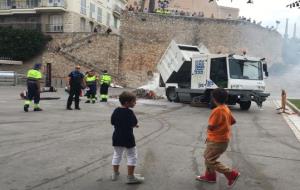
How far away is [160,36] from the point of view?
47500mm

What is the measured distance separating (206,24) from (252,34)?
6.03 metres

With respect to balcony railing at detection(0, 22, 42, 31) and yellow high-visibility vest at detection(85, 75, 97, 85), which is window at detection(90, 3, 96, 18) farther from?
yellow high-visibility vest at detection(85, 75, 97, 85)

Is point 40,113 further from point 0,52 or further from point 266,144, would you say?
point 0,52

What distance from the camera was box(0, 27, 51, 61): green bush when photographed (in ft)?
162

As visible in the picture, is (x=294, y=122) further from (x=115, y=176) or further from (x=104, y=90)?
(x=115, y=176)

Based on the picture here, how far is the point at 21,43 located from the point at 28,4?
23.5 ft

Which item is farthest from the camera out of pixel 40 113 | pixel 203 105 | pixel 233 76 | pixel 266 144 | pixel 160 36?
pixel 160 36

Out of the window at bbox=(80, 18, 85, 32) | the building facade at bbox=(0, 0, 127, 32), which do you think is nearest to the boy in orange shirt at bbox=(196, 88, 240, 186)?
the building facade at bbox=(0, 0, 127, 32)

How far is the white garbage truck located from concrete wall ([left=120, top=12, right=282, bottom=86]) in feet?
69.7

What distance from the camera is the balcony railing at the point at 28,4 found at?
52875 millimetres

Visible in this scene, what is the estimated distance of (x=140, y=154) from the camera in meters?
9.23

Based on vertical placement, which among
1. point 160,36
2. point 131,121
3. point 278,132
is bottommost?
point 278,132

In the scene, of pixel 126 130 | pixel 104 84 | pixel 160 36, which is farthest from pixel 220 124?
pixel 160 36

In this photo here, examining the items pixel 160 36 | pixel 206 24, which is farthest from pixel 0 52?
pixel 206 24
